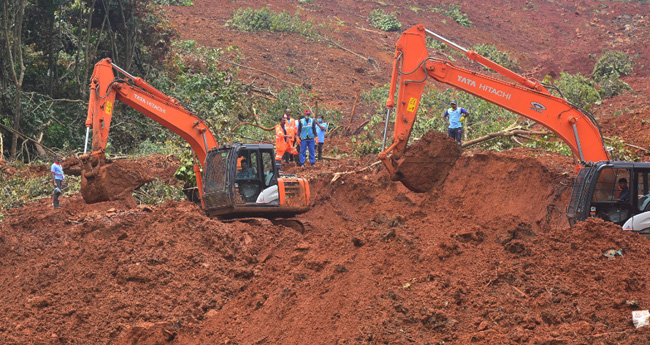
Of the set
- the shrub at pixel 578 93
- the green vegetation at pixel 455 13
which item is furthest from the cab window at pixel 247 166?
the green vegetation at pixel 455 13

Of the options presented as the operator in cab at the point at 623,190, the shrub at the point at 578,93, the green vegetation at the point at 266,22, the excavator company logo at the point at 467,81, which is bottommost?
the operator in cab at the point at 623,190

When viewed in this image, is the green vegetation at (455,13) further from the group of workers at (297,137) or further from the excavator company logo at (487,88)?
the excavator company logo at (487,88)

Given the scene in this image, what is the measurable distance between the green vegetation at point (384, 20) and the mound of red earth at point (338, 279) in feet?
88.5

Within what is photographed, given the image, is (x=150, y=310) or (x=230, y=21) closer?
(x=150, y=310)

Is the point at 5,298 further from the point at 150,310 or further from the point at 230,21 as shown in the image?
the point at 230,21

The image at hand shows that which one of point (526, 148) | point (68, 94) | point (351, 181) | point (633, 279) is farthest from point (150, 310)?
point (68, 94)

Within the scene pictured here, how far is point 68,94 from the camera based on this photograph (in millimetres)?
21000

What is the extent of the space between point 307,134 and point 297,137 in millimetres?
287

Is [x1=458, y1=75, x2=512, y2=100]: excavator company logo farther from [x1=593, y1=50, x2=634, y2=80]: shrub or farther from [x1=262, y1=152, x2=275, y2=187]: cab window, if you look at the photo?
[x1=593, y1=50, x2=634, y2=80]: shrub

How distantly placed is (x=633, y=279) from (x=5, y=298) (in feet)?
24.7

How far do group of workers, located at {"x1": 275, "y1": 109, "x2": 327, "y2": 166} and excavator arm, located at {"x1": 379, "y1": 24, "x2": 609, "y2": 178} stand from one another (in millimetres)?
5538

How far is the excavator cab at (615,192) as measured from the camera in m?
9.36

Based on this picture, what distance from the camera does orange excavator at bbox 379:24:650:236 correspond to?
9.41 meters

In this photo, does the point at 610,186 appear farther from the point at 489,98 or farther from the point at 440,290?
the point at 440,290
